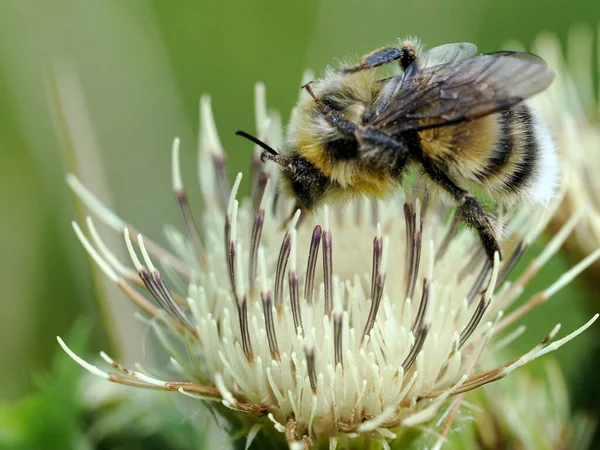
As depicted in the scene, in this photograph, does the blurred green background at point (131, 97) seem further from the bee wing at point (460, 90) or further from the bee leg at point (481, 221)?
the bee wing at point (460, 90)

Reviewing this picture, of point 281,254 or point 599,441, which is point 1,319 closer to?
point 281,254

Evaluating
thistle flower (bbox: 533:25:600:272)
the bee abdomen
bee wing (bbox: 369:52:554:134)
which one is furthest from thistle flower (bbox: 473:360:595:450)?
bee wing (bbox: 369:52:554:134)

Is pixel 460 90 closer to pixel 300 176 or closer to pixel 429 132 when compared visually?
pixel 429 132

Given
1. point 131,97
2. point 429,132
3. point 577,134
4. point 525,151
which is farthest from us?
point 131,97

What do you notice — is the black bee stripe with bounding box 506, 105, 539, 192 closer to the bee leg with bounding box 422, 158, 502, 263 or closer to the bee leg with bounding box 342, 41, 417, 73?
the bee leg with bounding box 422, 158, 502, 263

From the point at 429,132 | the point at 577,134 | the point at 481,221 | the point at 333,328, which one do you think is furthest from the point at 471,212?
the point at 577,134

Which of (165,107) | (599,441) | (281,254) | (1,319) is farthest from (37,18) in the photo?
(599,441)
